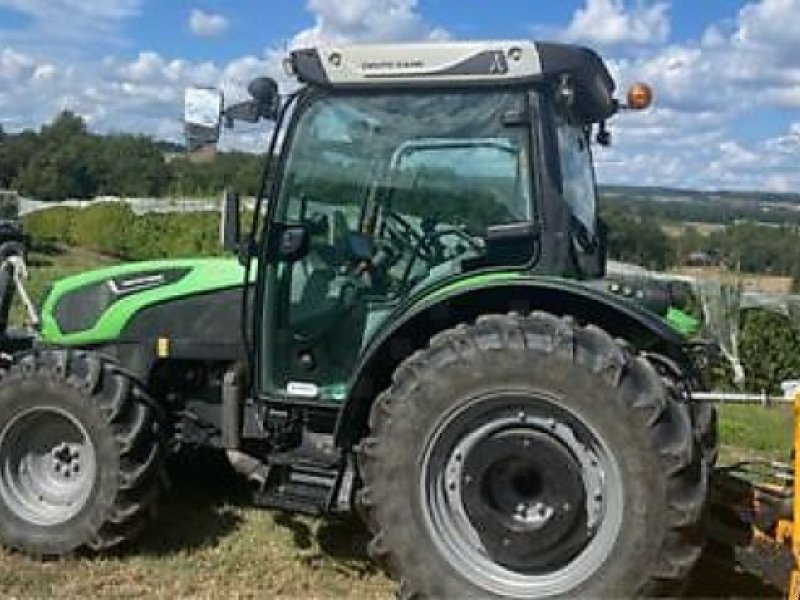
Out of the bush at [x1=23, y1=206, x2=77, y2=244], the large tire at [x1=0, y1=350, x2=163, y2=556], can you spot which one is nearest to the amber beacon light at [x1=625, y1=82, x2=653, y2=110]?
the large tire at [x1=0, y1=350, x2=163, y2=556]

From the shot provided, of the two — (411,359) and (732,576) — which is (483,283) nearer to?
(411,359)

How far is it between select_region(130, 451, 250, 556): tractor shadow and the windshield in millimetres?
1016

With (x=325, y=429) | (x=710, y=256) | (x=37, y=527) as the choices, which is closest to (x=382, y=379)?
(x=325, y=429)

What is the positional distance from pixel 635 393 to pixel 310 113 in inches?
75.4

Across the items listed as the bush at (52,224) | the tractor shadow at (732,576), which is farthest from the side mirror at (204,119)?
the bush at (52,224)

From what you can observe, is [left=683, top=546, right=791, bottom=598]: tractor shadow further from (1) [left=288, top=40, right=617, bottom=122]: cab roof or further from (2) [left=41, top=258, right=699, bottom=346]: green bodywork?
(1) [left=288, top=40, right=617, bottom=122]: cab roof

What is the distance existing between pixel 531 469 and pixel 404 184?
1.37 meters

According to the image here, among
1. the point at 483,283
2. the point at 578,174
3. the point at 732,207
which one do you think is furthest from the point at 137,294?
the point at 732,207

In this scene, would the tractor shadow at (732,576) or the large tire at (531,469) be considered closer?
the large tire at (531,469)

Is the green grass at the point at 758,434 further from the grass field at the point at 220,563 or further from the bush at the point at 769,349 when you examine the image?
the bush at the point at 769,349

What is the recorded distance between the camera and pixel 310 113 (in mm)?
5371

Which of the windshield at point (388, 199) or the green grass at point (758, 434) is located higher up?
the windshield at point (388, 199)

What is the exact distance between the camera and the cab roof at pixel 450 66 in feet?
16.2

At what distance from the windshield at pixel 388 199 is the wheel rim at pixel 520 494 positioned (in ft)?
2.45
